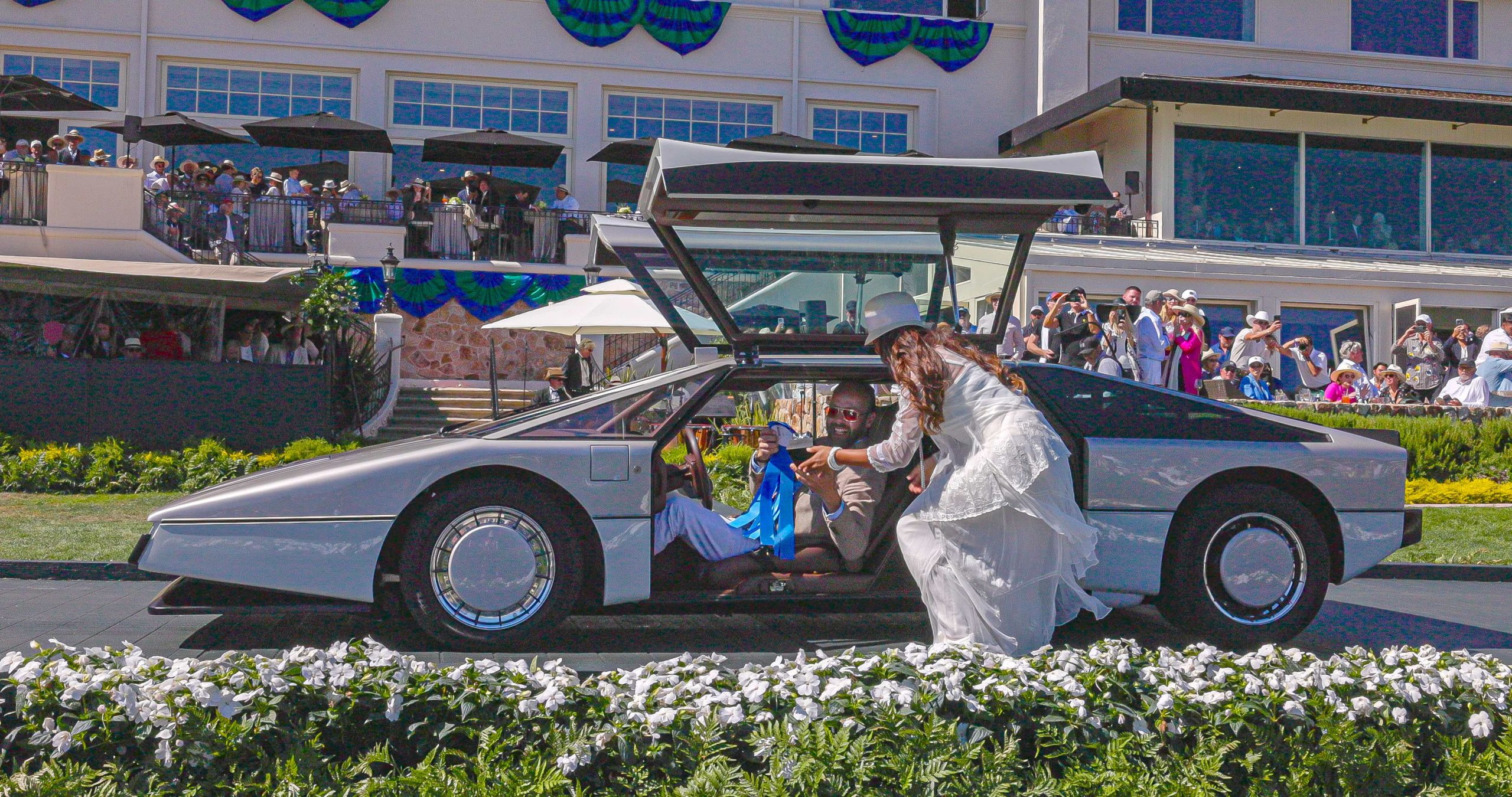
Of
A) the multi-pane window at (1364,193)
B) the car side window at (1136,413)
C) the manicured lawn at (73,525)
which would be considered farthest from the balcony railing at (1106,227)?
the car side window at (1136,413)

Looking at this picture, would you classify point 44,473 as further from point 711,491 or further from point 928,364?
point 928,364

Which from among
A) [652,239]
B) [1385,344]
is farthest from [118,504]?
[1385,344]

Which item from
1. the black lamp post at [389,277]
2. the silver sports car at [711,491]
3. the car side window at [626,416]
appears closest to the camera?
the silver sports car at [711,491]

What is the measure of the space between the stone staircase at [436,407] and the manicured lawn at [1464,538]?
1308 cm

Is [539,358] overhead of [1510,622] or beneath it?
overhead

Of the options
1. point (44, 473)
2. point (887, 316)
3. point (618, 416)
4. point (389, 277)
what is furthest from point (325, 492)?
point (389, 277)

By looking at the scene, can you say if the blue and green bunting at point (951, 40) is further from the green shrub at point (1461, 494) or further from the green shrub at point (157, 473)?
the green shrub at point (157, 473)

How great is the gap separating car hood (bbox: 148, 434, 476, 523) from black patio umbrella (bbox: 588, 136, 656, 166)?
19735 mm

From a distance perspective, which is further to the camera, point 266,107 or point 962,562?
point 266,107

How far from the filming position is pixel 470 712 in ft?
11.9

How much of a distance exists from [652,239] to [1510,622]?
551cm

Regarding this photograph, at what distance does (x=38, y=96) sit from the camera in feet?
68.6

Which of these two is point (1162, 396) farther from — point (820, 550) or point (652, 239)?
point (652, 239)

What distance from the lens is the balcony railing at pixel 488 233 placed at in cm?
2408
